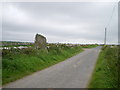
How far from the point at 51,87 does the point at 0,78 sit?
2.69 m

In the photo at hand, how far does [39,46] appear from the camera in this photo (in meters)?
15.9

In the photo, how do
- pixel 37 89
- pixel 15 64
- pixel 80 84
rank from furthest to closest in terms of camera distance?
pixel 15 64
pixel 80 84
pixel 37 89

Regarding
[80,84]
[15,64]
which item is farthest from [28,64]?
[80,84]

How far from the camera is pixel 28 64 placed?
981 centimetres

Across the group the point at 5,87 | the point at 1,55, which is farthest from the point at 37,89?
the point at 1,55

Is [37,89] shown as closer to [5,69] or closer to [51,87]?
[51,87]

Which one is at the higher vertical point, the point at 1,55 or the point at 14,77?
the point at 1,55

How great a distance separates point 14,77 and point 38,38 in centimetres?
877

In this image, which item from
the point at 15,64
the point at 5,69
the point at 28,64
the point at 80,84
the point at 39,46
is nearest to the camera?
the point at 80,84

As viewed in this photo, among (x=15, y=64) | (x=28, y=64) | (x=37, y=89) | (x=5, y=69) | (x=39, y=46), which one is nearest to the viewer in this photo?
(x=37, y=89)

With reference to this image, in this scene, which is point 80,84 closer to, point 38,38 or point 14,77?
point 14,77

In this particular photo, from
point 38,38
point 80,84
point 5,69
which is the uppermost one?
point 38,38

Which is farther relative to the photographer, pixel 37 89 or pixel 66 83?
pixel 66 83

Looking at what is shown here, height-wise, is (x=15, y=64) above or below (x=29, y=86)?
above
